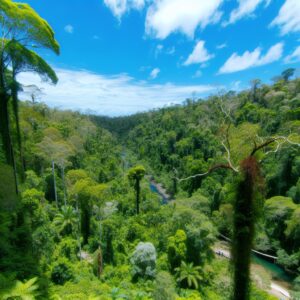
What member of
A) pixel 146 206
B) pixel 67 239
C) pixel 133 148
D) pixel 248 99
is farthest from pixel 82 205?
pixel 133 148

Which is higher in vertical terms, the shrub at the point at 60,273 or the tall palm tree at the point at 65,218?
the tall palm tree at the point at 65,218

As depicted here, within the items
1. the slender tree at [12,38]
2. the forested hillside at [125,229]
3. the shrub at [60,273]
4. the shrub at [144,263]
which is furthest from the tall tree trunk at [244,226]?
the shrub at [144,263]

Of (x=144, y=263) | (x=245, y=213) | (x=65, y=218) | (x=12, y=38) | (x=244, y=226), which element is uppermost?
(x=12, y=38)

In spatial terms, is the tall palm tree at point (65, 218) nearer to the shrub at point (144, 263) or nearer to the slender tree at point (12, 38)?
the shrub at point (144, 263)

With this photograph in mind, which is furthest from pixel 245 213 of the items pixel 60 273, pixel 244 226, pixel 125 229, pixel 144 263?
pixel 125 229

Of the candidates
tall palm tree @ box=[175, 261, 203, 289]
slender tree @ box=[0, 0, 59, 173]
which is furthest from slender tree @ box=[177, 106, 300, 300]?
tall palm tree @ box=[175, 261, 203, 289]

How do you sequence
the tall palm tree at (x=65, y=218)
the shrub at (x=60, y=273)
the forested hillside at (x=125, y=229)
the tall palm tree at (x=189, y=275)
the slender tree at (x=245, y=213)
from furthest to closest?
1. the tall palm tree at (x=65, y=218)
2. the tall palm tree at (x=189, y=275)
3. the shrub at (x=60, y=273)
4. the forested hillside at (x=125, y=229)
5. the slender tree at (x=245, y=213)

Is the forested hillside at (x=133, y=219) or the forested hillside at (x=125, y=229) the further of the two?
the forested hillside at (x=125, y=229)

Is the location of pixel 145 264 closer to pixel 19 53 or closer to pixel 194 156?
pixel 19 53

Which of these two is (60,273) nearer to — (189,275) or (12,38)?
A: (189,275)
